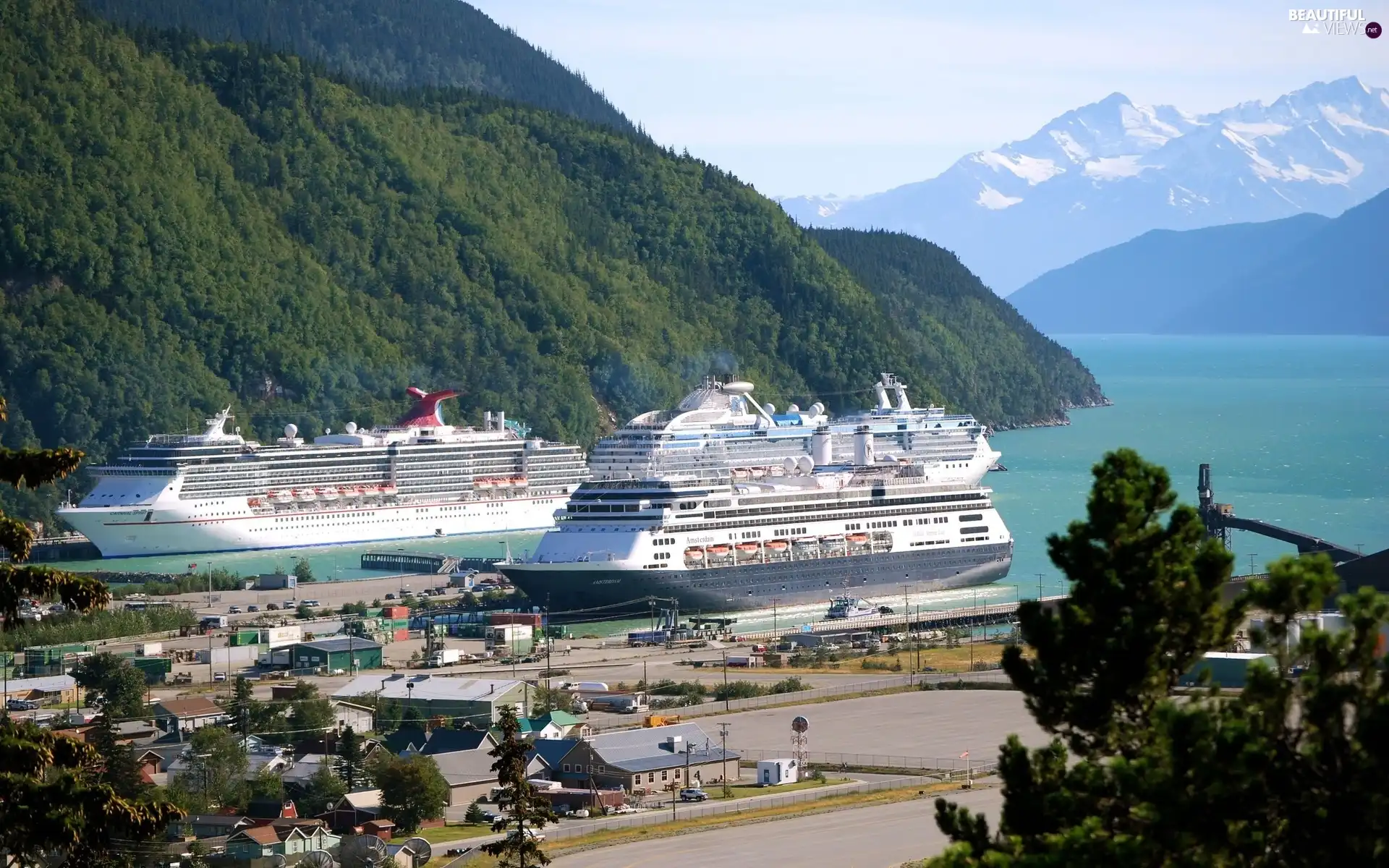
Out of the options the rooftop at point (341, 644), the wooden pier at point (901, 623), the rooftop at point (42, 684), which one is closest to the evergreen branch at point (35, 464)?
the rooftop at point (42, 684)

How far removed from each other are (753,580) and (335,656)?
1315 cm

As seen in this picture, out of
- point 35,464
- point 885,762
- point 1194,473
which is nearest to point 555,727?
point 885,762

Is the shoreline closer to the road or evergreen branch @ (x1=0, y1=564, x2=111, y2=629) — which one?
the road

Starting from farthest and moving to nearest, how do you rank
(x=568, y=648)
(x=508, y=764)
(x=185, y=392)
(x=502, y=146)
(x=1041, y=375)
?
1. (x=1041, y=375)
2. (x=502, y=146)
3. (x=185, y=392)
4. (x=568, y=648)
5. (x=508, y=764)

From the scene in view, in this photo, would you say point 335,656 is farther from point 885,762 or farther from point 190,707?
point 885,762

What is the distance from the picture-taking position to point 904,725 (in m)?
41.4

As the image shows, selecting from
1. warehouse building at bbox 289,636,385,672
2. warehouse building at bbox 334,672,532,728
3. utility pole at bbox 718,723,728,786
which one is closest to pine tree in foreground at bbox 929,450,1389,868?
utility pole at bbox 718,723,728,786

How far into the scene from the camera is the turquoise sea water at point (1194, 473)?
77000mm

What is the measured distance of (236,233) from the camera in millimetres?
121938

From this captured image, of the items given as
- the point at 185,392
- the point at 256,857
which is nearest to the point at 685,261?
the point at 185,392

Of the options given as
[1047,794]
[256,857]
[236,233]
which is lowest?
[256,857]

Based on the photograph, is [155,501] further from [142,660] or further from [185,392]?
[142,660]

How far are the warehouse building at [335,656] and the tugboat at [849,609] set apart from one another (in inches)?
496

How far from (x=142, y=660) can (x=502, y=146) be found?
103244 millimetres
